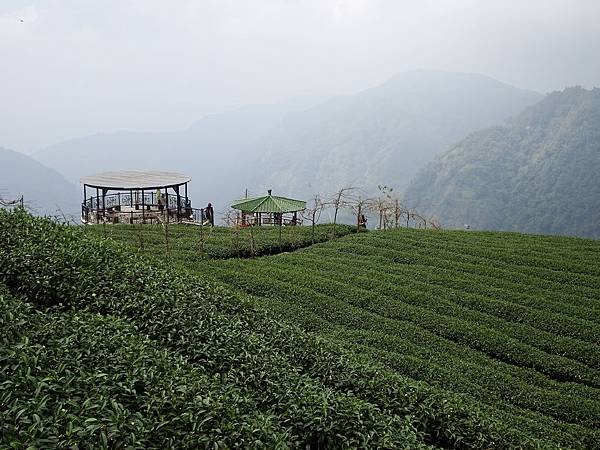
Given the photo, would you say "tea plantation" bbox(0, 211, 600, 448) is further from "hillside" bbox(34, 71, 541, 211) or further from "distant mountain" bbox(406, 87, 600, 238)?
"hillside" bbox(34, 71, 541, 211)

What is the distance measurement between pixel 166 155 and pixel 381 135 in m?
67.5

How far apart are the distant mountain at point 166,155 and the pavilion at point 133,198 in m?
90.6

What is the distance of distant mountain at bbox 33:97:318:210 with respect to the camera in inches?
5059

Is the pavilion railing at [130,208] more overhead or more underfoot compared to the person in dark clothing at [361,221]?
more overhead

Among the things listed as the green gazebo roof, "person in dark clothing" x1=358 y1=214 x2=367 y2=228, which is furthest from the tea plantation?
"person in dark clothing" x1=358 y1=214 x2=367 y2=228

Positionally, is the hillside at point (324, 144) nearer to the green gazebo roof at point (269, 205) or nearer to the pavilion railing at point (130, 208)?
the pavilion railing at point (130, 208)

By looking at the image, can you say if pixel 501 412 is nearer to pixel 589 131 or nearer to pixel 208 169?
pixel 589 131

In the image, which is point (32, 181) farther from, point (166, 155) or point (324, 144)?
point (166, 155)

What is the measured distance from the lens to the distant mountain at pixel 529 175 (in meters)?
46.4

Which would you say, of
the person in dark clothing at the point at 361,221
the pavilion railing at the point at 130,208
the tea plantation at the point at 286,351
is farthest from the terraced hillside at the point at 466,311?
the pavilion railing at the point at 130,208

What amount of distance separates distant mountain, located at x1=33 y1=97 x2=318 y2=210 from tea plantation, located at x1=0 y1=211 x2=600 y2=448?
340 ft

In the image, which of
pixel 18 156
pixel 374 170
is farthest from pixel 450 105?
pixel 18 156

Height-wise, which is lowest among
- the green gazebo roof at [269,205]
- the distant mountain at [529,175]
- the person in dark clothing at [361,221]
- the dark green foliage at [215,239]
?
the dark green foliage at [215,239]

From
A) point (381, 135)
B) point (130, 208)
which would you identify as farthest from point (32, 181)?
point (381, 135)
